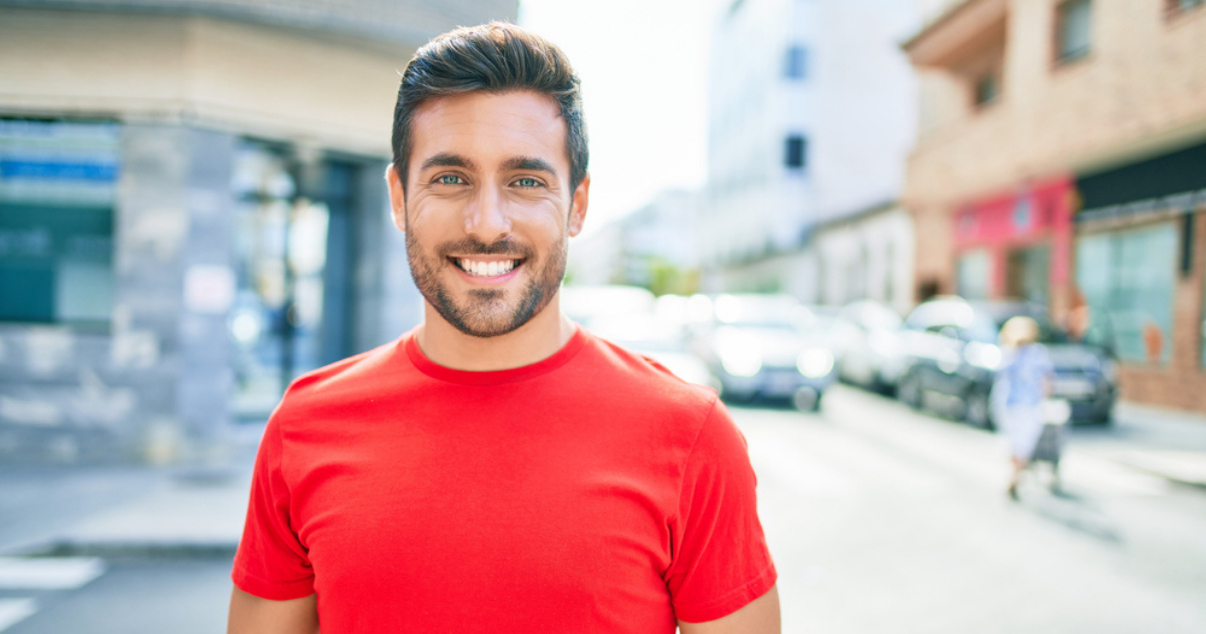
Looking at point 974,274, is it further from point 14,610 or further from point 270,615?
point 270,615

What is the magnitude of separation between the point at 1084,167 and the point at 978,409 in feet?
23.3

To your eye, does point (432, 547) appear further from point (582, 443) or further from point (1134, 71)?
point (1134, 71)

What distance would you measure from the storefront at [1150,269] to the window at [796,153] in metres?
21.4

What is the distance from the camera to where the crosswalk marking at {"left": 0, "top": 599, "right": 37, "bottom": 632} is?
4316mm

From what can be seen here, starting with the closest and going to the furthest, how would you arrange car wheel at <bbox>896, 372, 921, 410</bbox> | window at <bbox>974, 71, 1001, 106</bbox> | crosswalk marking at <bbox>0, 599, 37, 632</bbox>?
crosswalk marking at <bbox>0, 599, 37, 632</bbox>, car wheel at <bbox>896, 372, 921, 410</bbox>, window at <bbox>974, 71, 1001, 106</bbox>

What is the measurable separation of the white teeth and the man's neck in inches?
4.4

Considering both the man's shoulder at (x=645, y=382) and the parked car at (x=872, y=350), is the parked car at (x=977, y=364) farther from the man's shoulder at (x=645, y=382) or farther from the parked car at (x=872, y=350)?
the man's shoulder at (x=645, y=382)

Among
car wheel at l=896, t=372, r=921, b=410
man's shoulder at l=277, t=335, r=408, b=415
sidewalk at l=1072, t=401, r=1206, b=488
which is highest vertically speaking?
man's shoulder at l=277, t=335, r=408, b=415

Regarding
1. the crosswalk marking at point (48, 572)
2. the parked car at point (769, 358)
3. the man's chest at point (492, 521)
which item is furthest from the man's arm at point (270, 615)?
the parked car at point (769, 358)

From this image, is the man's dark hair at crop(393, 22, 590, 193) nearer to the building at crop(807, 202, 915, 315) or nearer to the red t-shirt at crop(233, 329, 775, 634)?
the red t-shirt at crop(233, 329, 775, 634)

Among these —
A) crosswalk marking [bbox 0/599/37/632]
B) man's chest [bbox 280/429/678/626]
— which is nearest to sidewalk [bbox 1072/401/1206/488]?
man's chest [bbox 280/429/678/626]

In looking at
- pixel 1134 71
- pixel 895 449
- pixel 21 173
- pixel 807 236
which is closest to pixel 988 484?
pixel 895 449

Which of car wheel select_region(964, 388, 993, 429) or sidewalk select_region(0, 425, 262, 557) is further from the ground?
car wheel select_region(964, 388, 993, 429)

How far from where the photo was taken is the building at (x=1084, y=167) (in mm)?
12992
